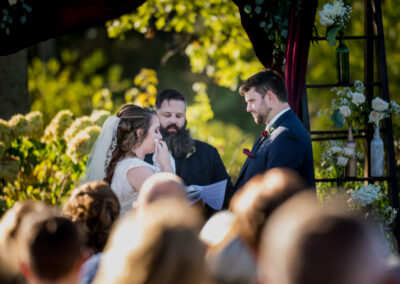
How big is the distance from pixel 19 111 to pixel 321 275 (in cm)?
620

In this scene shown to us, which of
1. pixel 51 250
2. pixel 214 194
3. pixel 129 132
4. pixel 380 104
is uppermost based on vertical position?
pixel 380 104

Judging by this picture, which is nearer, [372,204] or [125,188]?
[125,188]

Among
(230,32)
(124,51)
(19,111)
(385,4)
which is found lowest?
(19,111)

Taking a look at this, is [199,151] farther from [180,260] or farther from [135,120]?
[180,260]

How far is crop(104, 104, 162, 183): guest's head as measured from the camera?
388cm

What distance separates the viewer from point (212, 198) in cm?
443

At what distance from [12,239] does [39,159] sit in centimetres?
370

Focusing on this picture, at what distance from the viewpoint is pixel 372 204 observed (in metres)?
4.52

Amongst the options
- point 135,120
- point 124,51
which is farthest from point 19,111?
point 124,51

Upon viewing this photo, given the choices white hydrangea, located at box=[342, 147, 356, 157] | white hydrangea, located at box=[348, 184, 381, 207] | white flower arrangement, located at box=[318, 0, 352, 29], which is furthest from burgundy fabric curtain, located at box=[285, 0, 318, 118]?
white hydrangea, located at box=[348, 184, 381, 207]

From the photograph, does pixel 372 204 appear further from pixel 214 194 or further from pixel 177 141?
pixel 177 141

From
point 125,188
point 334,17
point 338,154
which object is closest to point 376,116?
point 338,154

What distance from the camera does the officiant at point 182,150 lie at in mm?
4805

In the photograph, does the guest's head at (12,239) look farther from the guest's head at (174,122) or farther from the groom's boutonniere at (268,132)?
the guest's head at (174,122)
